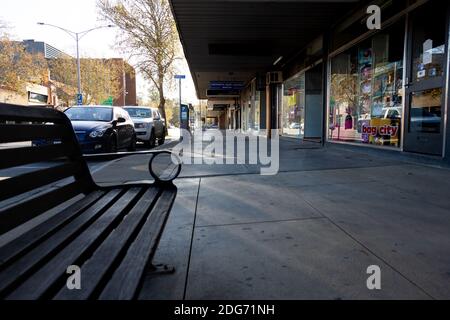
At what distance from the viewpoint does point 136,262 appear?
1.70m

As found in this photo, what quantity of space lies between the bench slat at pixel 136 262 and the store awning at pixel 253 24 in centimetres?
804

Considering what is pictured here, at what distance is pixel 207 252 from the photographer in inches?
113

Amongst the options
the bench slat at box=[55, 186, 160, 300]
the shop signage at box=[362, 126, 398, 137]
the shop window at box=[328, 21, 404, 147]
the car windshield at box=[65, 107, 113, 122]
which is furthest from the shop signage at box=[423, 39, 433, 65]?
the car windshield at box=[65, 107, 113, 122]

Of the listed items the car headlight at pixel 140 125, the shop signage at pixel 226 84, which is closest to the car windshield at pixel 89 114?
the car headlight at pixel 140 125

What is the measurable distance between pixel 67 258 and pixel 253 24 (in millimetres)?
10645

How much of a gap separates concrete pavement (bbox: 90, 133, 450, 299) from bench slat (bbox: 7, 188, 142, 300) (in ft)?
1.59

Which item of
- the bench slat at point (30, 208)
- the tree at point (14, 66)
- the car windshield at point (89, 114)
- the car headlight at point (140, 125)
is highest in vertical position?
the tree at point (14, 66)

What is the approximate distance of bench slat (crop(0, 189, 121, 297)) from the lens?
1.40m

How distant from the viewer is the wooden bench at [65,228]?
144 centimetres

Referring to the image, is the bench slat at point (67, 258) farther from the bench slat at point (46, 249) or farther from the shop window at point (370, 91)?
the shop window at point (370, 91)

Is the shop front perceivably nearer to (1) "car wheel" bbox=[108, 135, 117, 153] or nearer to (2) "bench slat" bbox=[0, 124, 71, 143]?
(2) "bench slat" bbox=[0, 124, 71, 143]

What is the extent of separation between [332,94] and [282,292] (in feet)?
34.0

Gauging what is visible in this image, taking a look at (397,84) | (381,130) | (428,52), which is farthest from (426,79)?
(381,130)

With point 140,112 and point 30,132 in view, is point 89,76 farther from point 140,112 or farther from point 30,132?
point 30,132
